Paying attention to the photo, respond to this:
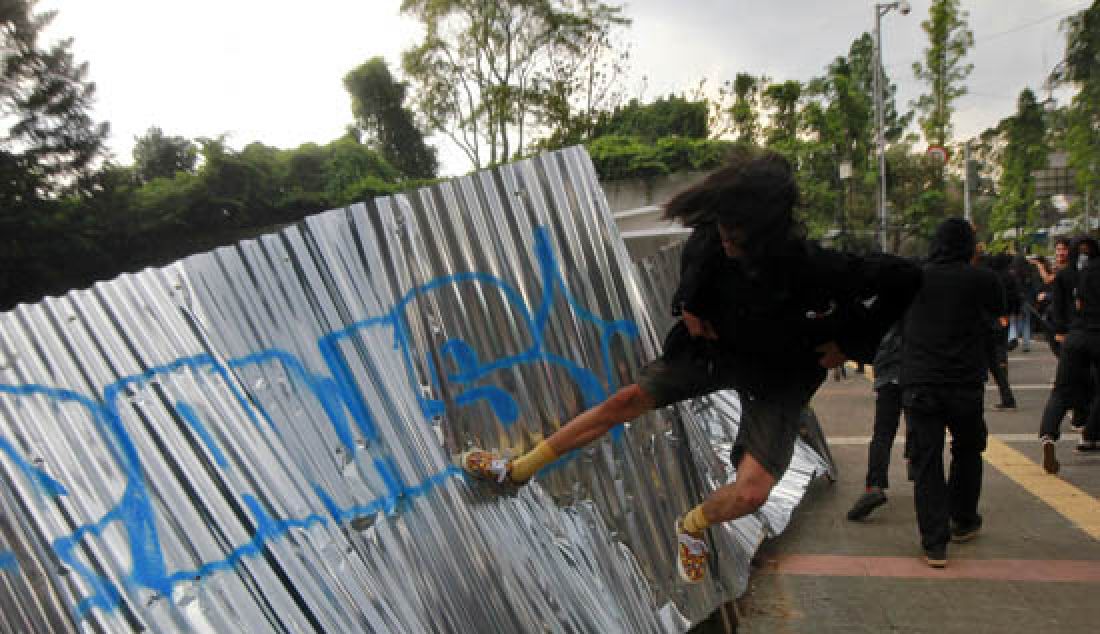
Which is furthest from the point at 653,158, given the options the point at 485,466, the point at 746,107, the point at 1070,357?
the point at 485,466

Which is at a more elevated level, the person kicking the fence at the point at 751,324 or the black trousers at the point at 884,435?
the person kicking the fence at the point at 751,324

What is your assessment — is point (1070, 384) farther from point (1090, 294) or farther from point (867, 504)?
point (867, 504)

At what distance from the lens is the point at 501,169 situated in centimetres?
291

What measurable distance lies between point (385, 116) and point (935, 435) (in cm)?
3893

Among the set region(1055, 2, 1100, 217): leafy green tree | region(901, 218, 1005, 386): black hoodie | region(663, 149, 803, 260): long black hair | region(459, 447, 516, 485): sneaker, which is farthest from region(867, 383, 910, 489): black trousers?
region(1055, 2, 1100, 217): leafy green tree

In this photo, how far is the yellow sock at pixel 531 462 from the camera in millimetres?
2645

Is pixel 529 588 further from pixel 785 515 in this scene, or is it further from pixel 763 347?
pixel 785 515

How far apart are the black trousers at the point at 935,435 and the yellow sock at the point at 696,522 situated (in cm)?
172

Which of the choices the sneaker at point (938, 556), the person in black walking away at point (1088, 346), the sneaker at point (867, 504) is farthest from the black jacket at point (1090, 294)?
the sneaker at point (938, 556)

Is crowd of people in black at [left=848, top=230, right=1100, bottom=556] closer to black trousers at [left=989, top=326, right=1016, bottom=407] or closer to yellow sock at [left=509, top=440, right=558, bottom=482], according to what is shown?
black trousers at [left=989, top=326, right=1016, bottom=407]

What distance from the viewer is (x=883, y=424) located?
4.59 m

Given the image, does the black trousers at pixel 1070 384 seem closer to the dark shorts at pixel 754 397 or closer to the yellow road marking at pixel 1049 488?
the yellow road marking at pixel 1049 488

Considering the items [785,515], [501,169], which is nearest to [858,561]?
[785,515]

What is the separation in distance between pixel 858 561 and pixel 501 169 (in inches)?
112
